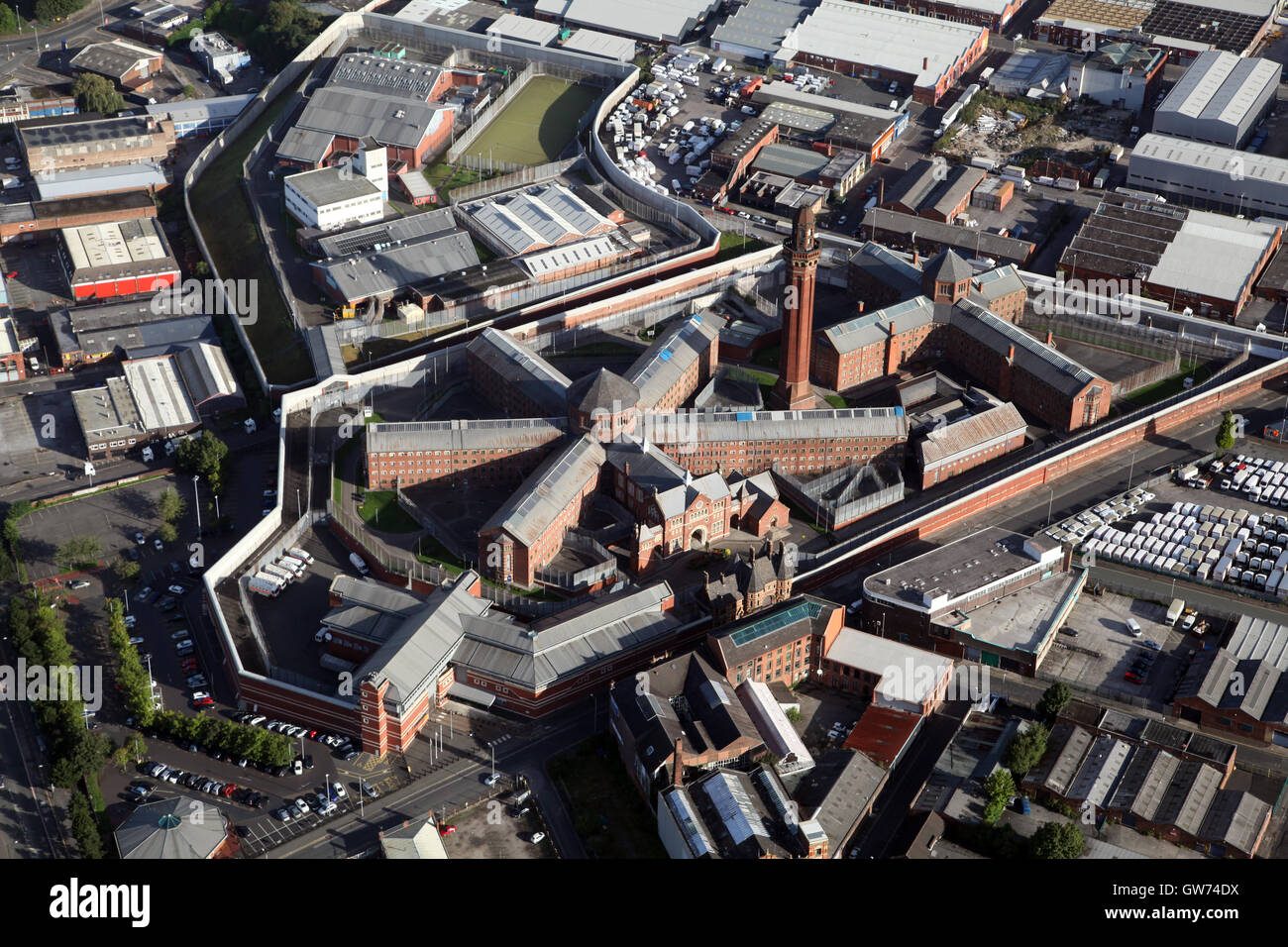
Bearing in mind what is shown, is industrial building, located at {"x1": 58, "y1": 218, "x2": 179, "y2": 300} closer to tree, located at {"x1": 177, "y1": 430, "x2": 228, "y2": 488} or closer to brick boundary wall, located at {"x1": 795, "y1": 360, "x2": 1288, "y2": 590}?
tree, located at {"x1": 177, "y1": 430, "x2": 228, "y2": 488}

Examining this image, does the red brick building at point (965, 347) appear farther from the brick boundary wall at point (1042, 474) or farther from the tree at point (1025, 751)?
the tree at point (1025, 751)

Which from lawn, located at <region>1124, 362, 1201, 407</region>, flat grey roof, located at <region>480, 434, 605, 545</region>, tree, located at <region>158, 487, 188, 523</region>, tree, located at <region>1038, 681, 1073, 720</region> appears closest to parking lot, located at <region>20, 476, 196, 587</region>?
tree, located at <region>158, 487, 188, 523</region>

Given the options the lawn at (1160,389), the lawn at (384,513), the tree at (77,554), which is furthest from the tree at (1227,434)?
the tree at (77,554)

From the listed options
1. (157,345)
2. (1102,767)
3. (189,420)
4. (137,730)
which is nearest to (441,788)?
(137,730)

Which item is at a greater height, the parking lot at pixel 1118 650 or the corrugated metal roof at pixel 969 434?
the corrugated metal roof at pixel 969 434

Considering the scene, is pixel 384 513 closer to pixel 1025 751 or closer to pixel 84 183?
pixel 1025 751

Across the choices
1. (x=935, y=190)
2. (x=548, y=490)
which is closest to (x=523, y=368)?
(x=548, y=490)
